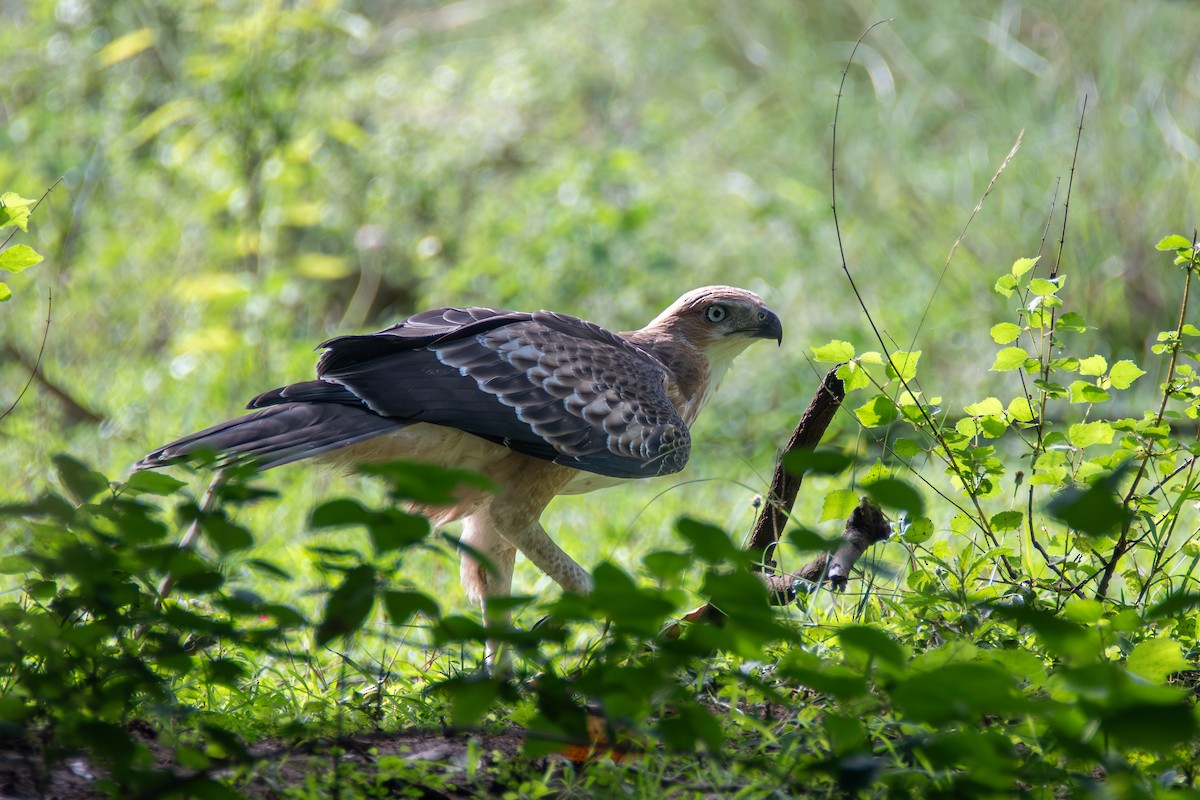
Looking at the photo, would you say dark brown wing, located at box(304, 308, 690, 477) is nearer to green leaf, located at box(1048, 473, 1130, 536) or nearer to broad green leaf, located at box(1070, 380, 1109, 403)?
broad green leaf, located at box(1070, 380, 1109, 403)

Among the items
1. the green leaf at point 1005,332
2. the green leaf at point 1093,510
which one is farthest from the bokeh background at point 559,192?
the green leaf at point 1093,510

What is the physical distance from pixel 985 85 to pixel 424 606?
28.6 feet

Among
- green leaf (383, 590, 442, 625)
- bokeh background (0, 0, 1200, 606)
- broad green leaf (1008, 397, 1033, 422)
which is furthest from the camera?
bokeh background (0, 0, 1200, 606)

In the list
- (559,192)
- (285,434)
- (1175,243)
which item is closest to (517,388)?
(285,434)

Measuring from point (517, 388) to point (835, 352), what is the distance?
4.11 ft

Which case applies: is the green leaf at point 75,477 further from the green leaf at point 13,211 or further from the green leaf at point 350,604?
the green leaf at point 13,211

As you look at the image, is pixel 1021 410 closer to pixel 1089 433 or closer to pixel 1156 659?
pixel 1089 433

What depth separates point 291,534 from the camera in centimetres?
543

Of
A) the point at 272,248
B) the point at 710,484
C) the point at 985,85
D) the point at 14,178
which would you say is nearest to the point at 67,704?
the point at 710,484

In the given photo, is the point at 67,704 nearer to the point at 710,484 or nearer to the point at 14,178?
the point at 710,484

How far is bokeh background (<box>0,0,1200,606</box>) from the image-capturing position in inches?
292

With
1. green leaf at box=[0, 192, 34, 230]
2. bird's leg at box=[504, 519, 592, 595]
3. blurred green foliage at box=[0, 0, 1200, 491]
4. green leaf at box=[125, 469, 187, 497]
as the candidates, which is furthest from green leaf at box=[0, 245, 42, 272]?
blurred green foliage at box=[0, 0, 1200, 491]

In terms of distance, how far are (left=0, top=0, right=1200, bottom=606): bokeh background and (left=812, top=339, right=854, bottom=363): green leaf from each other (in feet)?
8.33

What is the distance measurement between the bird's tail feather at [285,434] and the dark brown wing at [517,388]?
1.9 inches
